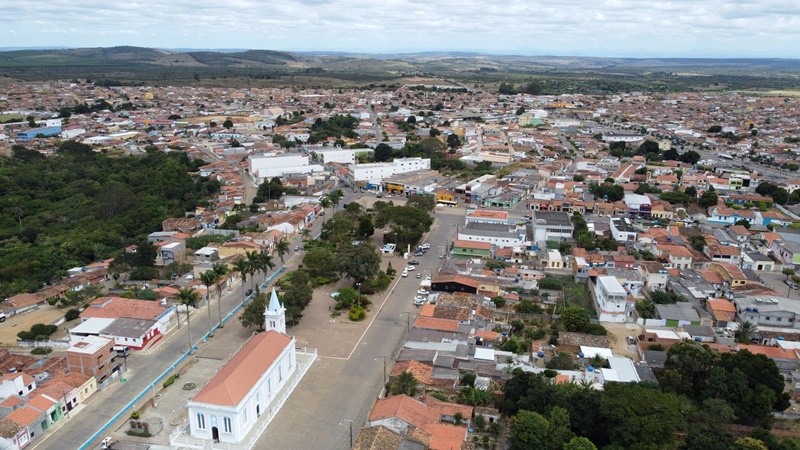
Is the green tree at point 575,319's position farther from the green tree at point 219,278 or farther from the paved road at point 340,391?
the green tree at point 219,278

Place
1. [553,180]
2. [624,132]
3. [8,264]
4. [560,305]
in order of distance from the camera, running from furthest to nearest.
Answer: [624,132], [553,180], [8,264], [560,305]

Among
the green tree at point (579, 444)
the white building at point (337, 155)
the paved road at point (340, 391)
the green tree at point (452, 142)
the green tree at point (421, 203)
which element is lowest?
the paved road at point (340, 391)

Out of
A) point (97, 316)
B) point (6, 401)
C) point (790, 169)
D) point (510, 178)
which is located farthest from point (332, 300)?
point (790, 169)

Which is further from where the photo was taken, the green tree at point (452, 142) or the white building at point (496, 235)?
the green tree at point (452, 142)

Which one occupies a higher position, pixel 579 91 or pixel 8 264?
pixel 579 91

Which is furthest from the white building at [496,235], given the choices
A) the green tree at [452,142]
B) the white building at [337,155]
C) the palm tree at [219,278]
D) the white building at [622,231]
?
the green tree at [452,142]

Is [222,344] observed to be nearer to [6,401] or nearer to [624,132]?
[6,401]
